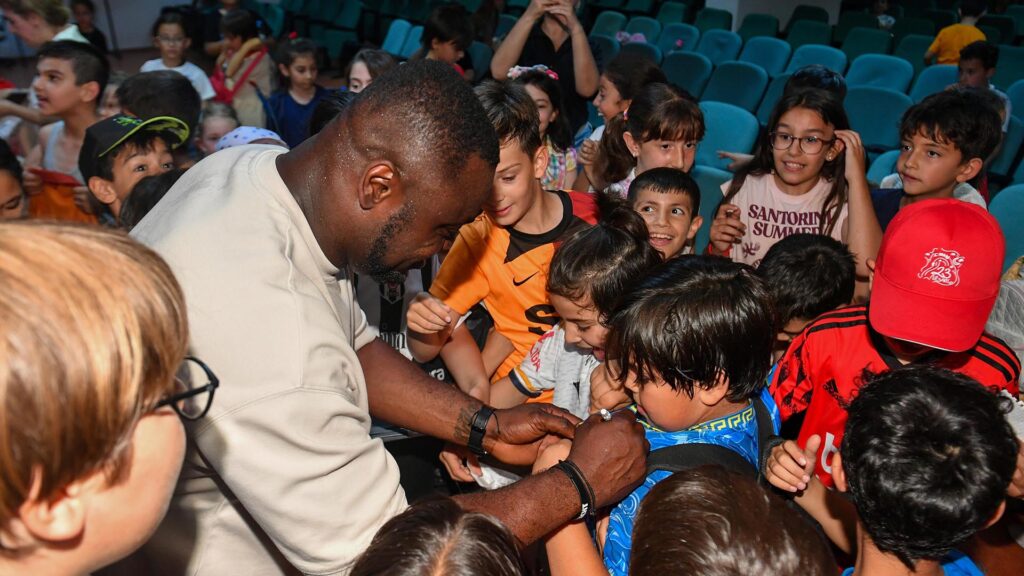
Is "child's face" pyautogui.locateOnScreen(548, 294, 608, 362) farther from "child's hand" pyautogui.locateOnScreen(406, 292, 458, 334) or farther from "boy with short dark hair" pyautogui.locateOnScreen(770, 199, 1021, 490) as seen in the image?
"boy with short dark hair" pyautogui.locateOnScreen(770, 199, 1021, 490)

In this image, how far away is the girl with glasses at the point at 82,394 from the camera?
0.65 meters

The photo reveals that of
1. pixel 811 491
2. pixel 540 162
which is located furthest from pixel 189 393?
pixel 540 162

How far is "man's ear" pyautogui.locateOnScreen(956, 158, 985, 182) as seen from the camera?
267cm

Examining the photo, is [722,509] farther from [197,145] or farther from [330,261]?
[197,145]

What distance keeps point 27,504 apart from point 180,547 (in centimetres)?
75

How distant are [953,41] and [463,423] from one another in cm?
648

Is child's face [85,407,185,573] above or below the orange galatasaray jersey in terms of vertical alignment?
above

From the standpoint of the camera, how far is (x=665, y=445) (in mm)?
1556

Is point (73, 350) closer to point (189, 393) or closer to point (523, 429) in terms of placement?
point (189, 393)

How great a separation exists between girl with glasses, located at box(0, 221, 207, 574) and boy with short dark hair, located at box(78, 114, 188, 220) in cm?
223

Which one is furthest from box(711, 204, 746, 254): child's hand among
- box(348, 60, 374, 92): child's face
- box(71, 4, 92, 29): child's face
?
box(71, 4, 92, 29): child's face

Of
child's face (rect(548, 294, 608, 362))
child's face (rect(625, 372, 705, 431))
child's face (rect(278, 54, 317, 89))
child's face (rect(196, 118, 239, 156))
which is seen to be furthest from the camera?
child's face (rect(278, 54, 317, 89))

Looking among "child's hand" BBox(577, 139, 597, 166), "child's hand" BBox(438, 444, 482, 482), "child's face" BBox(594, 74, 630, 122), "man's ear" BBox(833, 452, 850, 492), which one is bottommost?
"child's hand" BBox(438, 444, 482, 482)

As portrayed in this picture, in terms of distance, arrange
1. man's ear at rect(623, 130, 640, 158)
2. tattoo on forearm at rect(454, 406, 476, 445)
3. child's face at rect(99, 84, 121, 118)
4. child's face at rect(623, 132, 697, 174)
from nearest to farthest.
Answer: tattoo on forearm at rect(454, 406, 476, 445) < child's face at rect(623, 132, 697, 174) < man's ear at rect(623, 130, 640, 158) < child's face at rect(99, 84, 121, 118)
